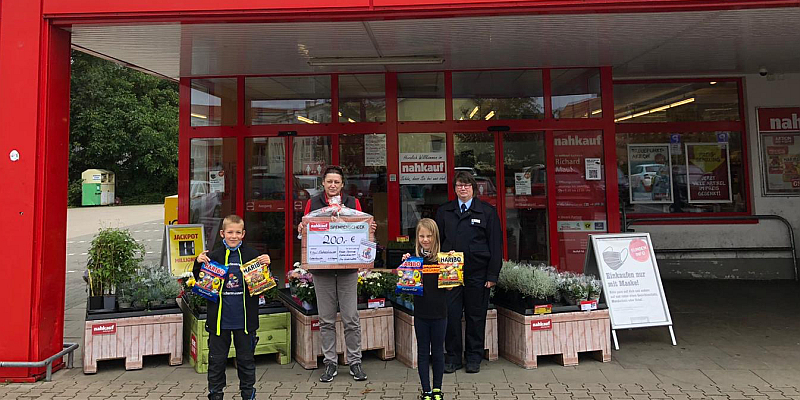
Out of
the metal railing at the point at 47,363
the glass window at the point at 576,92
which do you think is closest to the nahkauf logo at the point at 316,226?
the metal railing at the point at 47,363

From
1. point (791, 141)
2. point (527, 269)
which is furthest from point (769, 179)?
point (527, 269)

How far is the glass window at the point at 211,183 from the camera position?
25.6 feet

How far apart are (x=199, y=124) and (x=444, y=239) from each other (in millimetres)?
5076

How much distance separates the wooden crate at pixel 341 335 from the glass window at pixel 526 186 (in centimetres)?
344

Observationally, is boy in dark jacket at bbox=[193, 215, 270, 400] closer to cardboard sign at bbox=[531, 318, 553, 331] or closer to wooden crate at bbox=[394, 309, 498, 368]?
wooden crate at bbox=[394, 309, 498, 368]

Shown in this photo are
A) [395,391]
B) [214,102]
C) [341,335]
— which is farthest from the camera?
[214,102]

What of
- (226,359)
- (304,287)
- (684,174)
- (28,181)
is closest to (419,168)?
(304,287)

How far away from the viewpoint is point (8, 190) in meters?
4.42

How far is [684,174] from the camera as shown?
893 cm

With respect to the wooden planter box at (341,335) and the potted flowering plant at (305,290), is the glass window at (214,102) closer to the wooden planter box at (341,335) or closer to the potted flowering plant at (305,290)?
the potted flowering plant at (305,290)

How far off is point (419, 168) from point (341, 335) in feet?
11.4

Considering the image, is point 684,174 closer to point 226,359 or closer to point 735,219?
point 735,219

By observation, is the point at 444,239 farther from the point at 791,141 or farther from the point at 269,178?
the point at 791,141

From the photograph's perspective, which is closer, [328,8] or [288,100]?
[328,8]
